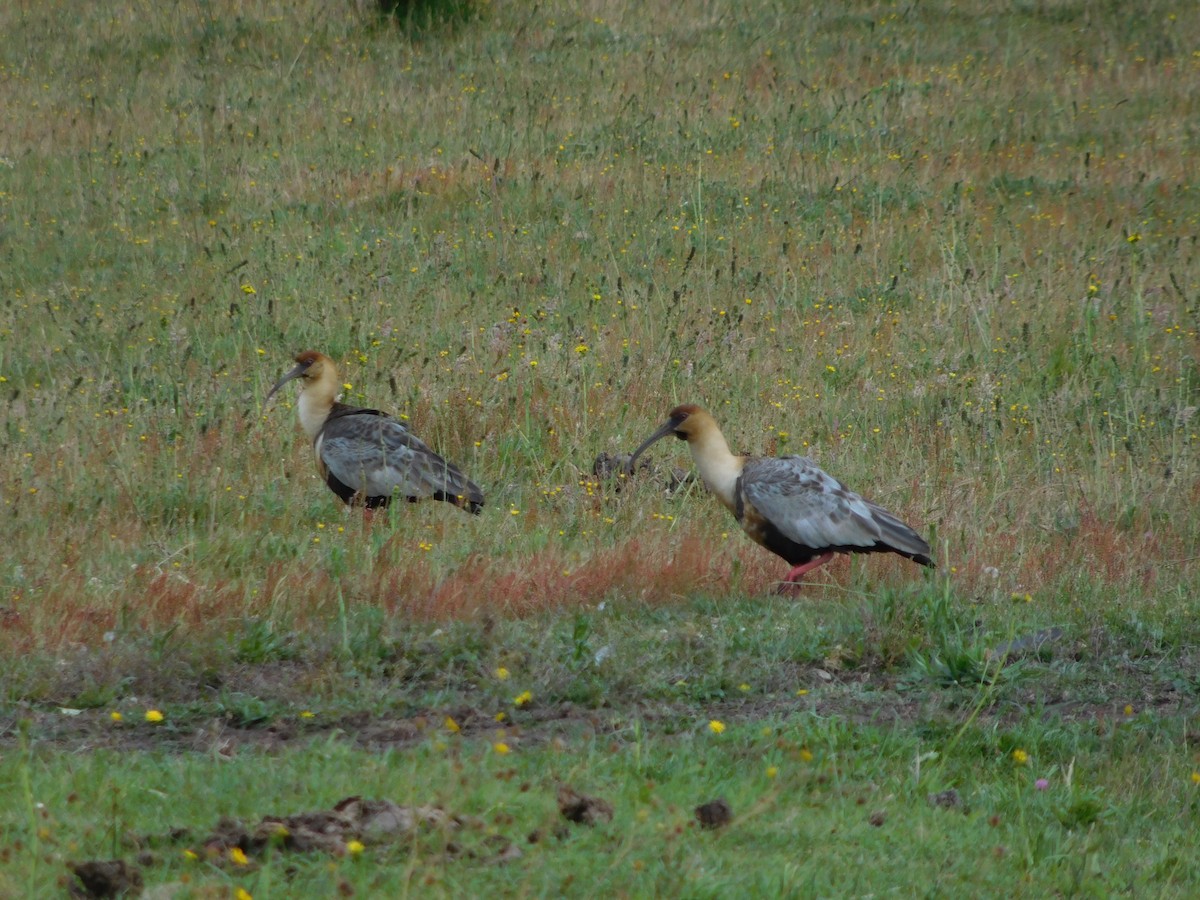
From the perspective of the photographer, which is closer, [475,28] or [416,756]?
[416,756]

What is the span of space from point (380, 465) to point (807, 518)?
2796 millimetres

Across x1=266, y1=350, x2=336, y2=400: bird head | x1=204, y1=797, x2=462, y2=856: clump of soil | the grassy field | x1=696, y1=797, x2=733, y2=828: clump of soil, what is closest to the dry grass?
the grassy field

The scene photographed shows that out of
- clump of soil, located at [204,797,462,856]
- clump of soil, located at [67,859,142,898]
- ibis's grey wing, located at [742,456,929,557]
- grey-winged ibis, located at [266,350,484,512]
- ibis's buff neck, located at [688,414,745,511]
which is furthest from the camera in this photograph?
grey-winged ibis, located at [266,350,484,512]

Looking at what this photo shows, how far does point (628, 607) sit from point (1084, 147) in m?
12.3

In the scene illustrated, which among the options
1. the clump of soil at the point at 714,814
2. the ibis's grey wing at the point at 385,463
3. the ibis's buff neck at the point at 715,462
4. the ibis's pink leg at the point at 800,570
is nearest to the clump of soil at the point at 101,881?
the clump of soil at the point at 714,814

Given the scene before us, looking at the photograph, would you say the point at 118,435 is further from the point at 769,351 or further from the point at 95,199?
the point at 95,199

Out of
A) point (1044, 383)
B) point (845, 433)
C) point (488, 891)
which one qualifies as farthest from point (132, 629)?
point (1044, 383)

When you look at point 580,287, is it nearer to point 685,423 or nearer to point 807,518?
point 685,423

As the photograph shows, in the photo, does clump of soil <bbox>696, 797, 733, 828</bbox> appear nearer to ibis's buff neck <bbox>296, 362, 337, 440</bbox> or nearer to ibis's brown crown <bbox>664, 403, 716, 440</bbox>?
ibis's brown crown <bbox>664, 403, 716, 440</bbox>

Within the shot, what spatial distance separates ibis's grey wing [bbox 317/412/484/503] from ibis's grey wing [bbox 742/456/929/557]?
1955mm

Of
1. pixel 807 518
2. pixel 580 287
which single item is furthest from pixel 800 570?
pixel 580 287

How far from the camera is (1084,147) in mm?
16891

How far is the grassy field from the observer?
4.52m

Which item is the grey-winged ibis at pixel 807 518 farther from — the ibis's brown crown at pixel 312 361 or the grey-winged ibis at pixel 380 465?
the ibis's brown crown at pixel 312 361
